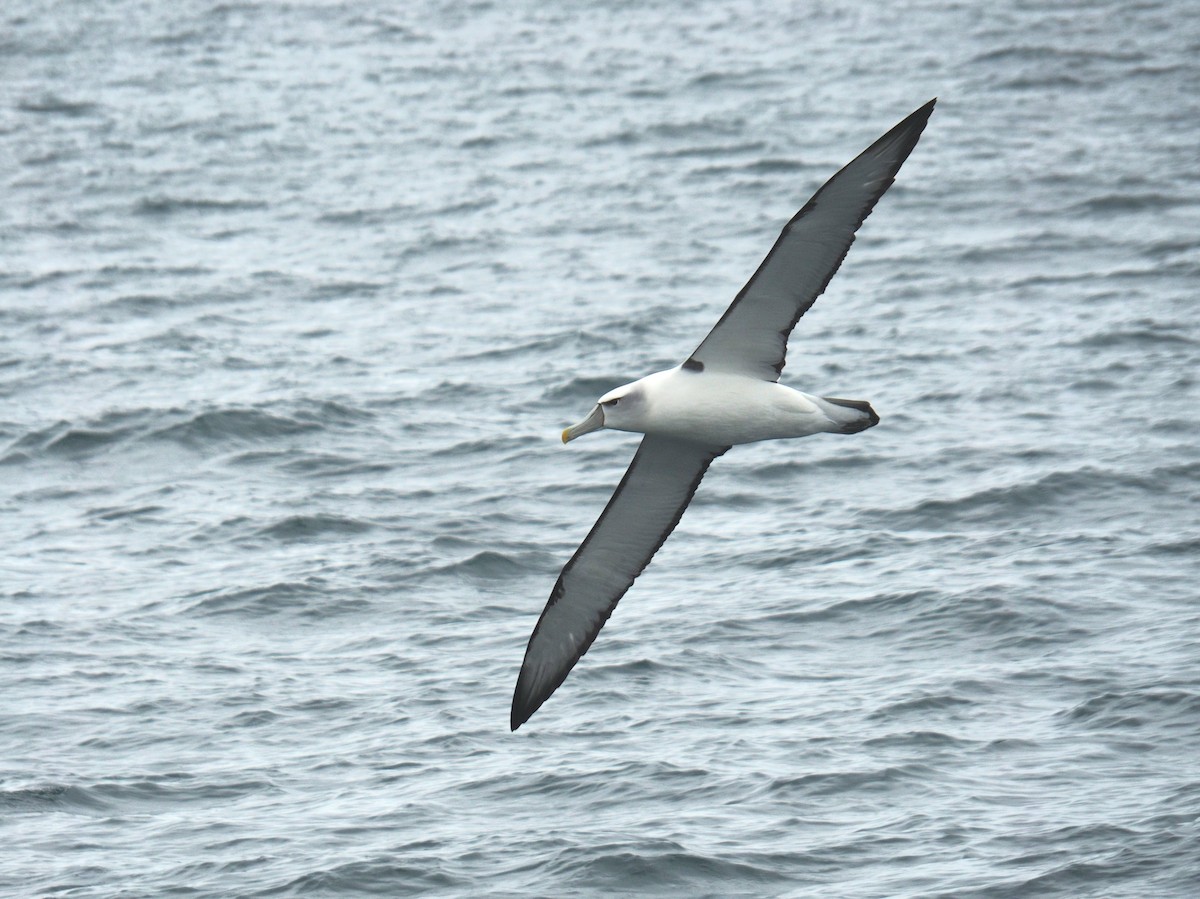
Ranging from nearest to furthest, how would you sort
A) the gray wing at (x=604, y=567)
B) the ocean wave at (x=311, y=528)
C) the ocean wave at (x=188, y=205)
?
the gray wing at (x=604, y=567)
the ocean wave at (x=311, y=528)
the ocean wave at (x=188, y=205)

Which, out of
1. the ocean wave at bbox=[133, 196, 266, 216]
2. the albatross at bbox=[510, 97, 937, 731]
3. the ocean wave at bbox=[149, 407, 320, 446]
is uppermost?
the albatross at bbox=[510, 97, 937, 731]

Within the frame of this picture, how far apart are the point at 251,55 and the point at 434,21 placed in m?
5.08

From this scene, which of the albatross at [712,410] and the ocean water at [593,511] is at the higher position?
the albatross at [712,410]

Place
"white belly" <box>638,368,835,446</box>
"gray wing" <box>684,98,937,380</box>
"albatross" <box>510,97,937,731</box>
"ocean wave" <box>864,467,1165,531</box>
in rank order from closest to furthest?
1. "gray wing" <box>684,98,937,380</box>
2. "albatross" <box>510,97,937,731</box>
3. "white belly" <box>638,368,835,446</box>
4. "ocean wave" <box>864,467,1165,531</box>

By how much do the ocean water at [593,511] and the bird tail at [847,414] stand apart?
3.09 m

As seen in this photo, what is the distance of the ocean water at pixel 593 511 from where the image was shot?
523 inches

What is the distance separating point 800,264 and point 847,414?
37.4 inches

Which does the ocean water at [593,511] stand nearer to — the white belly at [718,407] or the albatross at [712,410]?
the albatross at [712,410]

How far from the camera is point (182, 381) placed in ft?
76.8

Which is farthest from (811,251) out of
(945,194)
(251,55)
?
(251,55)

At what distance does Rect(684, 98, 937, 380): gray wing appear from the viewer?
1084 cm

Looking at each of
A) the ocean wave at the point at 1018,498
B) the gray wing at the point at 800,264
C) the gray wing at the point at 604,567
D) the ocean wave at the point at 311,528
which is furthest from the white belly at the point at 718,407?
the ocean wave at the point at 311,528

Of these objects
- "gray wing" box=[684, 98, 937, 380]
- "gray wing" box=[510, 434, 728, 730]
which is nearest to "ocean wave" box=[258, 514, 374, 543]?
"gray wing" box=[510, 434, 728, 730]

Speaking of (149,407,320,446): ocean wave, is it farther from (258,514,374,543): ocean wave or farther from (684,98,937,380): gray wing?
(684,98,937,380): gray wing
